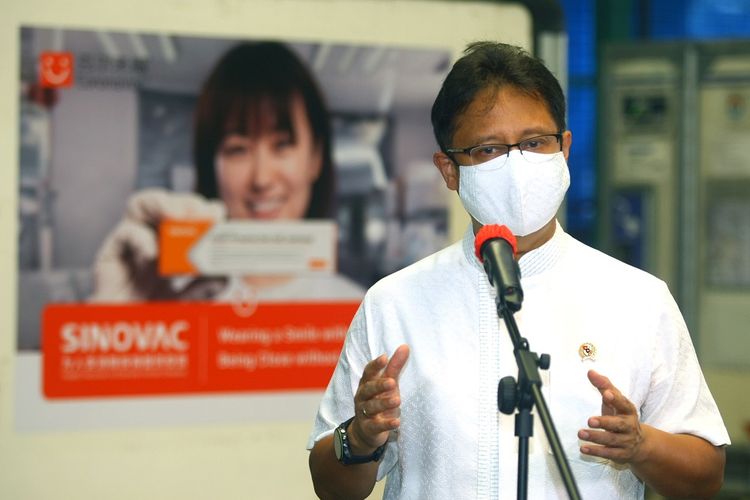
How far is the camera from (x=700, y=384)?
2.04m

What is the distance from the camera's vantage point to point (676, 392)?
2.01m

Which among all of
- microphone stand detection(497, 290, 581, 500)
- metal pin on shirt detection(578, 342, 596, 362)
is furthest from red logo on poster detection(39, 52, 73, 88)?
microphone stand detection(497, 290, 581, 500)

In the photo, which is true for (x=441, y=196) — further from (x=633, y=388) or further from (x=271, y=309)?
(x=633, y=388)

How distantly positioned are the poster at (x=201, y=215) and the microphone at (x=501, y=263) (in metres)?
2.26

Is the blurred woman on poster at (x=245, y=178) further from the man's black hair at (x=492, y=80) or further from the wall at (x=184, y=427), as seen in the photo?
the man's black hair at (x=492, y=80)

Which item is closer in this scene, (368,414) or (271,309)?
(368,414)

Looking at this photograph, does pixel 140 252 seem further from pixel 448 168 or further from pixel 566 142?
pixel 566 142

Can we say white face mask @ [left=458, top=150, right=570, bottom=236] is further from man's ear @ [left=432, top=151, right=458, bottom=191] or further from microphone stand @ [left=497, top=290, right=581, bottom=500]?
microphone stand @ [left=497, top=290, right=581, bottom=500]

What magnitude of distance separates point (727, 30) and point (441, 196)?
810 cm

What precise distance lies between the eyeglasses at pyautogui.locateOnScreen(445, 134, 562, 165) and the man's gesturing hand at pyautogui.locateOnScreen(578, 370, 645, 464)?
481 millimetres

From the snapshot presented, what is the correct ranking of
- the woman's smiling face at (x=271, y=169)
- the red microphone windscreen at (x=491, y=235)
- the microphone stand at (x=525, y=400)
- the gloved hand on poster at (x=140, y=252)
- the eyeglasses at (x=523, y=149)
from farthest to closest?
the woman's smiling face at (x=271, y=169) < the gloved hand on poster at (x=140, y=252) < the eyeglasses at (x=523, y=149) < the red microphone windscreen at (x=491, y=235) < the microphone stand at (x=525, y=400)

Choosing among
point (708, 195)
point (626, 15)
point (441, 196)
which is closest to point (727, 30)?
point (626, 15)

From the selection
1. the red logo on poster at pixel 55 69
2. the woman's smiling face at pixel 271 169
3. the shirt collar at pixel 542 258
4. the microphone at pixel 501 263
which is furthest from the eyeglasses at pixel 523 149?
the red logo on poster at pixel 55 69

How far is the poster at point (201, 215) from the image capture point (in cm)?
375
